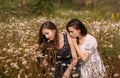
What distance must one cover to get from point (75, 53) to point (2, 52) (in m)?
1.23

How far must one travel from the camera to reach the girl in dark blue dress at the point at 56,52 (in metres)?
4.66

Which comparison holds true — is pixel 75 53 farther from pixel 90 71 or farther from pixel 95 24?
pixel 95 24

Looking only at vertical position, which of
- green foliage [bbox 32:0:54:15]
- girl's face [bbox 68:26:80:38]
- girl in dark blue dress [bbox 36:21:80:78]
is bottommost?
green foliage [bbox 32:0:54:15]

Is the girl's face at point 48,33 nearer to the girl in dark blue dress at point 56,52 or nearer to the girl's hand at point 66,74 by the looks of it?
the girl in dark blue dress at point 56,52

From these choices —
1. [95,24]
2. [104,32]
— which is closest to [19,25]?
[95,24]

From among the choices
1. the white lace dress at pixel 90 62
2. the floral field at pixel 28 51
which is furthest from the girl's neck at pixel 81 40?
the floral field at pixel 28 51

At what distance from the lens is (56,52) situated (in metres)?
4.75

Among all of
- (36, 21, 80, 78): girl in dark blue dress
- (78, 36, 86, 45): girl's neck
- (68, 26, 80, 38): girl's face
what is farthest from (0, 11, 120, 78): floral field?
(68, 26, 80, 38): girl's face

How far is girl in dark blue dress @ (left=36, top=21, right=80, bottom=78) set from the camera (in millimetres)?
4656

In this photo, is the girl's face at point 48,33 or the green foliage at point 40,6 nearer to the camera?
the girl's face at point 48,33

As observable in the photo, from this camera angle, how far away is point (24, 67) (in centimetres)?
472

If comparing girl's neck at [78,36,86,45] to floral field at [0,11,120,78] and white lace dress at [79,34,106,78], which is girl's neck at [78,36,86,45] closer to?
white lace dress at [79,34,106,78]

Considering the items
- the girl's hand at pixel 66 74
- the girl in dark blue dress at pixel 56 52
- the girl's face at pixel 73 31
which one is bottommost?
the girl's hand at pixel 66 74

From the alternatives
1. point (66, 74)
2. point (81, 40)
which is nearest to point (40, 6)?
point (81, 40)
